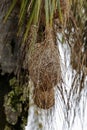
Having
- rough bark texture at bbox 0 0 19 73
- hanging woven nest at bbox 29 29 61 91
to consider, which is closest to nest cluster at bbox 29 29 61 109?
hanging woven nest at bbox 29 29 61 91

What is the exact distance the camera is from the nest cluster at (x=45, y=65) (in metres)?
1.35

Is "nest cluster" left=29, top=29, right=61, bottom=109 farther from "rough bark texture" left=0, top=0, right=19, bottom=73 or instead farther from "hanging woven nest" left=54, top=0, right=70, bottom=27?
"rough bark texture" left=0, top=0, right=19, bottom=73

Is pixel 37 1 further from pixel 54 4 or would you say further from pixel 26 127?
pixel 26 127

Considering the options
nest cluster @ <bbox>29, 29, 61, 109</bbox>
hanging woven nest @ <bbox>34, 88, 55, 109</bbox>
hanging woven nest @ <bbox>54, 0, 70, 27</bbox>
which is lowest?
hanging woven nest @ <bbox>34, 88, 55, 109</bbox>

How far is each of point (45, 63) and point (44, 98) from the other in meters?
0.14

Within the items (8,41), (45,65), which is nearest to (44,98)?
(45,65)

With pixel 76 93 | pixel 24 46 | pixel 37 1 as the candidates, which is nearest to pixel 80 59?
pixel 76 93

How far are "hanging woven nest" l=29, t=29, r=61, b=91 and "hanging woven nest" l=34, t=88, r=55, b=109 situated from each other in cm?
3

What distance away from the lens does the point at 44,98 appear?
1416 millimetres

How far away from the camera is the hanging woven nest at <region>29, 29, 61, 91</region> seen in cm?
134

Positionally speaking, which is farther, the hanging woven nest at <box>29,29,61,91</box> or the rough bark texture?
the rough bark texture

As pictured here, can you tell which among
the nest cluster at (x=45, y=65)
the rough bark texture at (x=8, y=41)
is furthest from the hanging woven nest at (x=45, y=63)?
the rough bark texture at (x=8, y=41)

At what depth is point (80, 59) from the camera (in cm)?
158

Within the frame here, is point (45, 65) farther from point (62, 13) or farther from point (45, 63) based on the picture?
point (62, 13)
